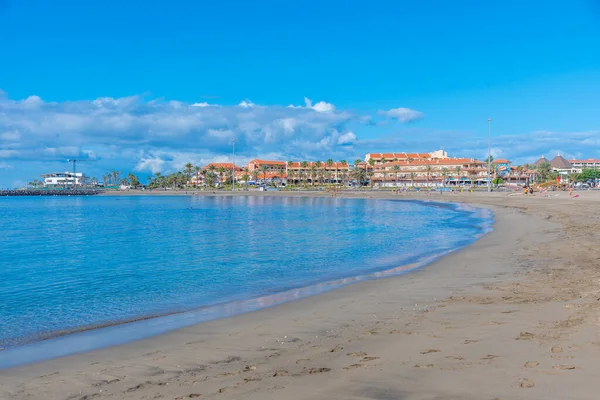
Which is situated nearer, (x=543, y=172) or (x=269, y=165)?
(x=543, y=172)

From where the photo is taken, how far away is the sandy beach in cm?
474

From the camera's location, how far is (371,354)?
19.5 ft

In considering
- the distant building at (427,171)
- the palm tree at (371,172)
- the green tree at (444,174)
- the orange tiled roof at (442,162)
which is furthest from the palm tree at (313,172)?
the green tree at (444,174)

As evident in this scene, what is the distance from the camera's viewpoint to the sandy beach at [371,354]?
474 cm

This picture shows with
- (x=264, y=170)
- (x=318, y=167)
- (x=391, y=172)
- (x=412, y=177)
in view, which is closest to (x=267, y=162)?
(x=264, y=170)


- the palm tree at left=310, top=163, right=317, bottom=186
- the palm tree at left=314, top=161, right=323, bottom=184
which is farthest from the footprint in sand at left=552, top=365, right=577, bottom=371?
the palm tree at left=314, top=161, right=323, bottom=184

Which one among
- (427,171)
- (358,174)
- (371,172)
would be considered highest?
(371,172)

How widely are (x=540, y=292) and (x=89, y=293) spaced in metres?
11.0

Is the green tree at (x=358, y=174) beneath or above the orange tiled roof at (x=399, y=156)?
beneath

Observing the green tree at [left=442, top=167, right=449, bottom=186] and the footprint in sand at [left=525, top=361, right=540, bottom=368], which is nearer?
the footprint in sand at [left=525, top=361, right=540, bottom=368]

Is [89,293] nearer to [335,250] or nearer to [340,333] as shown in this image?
[340,333]

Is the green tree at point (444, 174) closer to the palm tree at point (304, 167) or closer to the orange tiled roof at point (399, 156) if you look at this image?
the orange tiled roof at point (399, 156)

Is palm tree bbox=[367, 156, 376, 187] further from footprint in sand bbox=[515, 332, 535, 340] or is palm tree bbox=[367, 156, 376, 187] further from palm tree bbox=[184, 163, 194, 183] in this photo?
footprint in sand bbox=[515, 332, 535, 340]

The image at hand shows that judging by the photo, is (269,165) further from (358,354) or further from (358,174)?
(358,354)
